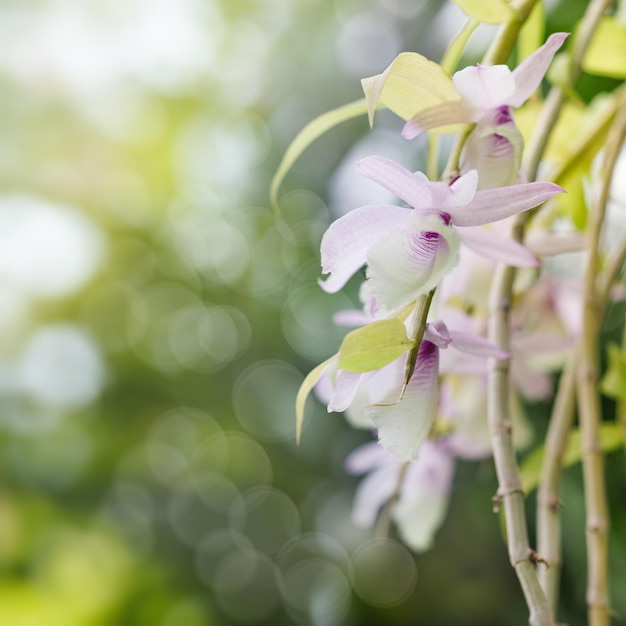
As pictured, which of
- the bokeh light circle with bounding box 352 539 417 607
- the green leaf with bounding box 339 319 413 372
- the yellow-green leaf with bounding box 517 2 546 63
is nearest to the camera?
the green leaf with bounding box 339 319 413 372

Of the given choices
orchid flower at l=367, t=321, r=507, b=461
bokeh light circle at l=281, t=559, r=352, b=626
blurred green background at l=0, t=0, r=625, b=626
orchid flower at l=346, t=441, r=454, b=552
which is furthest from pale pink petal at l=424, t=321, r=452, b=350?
bokeh light circle at l=281, t=559, r=352, b=626

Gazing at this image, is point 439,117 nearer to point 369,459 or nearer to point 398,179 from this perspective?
point 398,179

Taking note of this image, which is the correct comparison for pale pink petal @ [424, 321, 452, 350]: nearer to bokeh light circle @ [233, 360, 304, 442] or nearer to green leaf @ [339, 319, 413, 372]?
green leaf @ [339, 319, 413, 372]

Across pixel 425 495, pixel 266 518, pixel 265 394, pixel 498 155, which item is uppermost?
pixel 498 155

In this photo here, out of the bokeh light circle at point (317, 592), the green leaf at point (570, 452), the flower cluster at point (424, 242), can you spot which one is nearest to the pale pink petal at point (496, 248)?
the flower cluster at point (424, 242)

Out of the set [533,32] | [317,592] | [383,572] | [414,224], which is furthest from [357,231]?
[317,592]


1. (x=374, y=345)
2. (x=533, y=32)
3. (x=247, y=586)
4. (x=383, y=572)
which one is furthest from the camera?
(x=247, y=586)

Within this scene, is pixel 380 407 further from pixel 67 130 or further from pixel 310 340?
pixel 67 130
